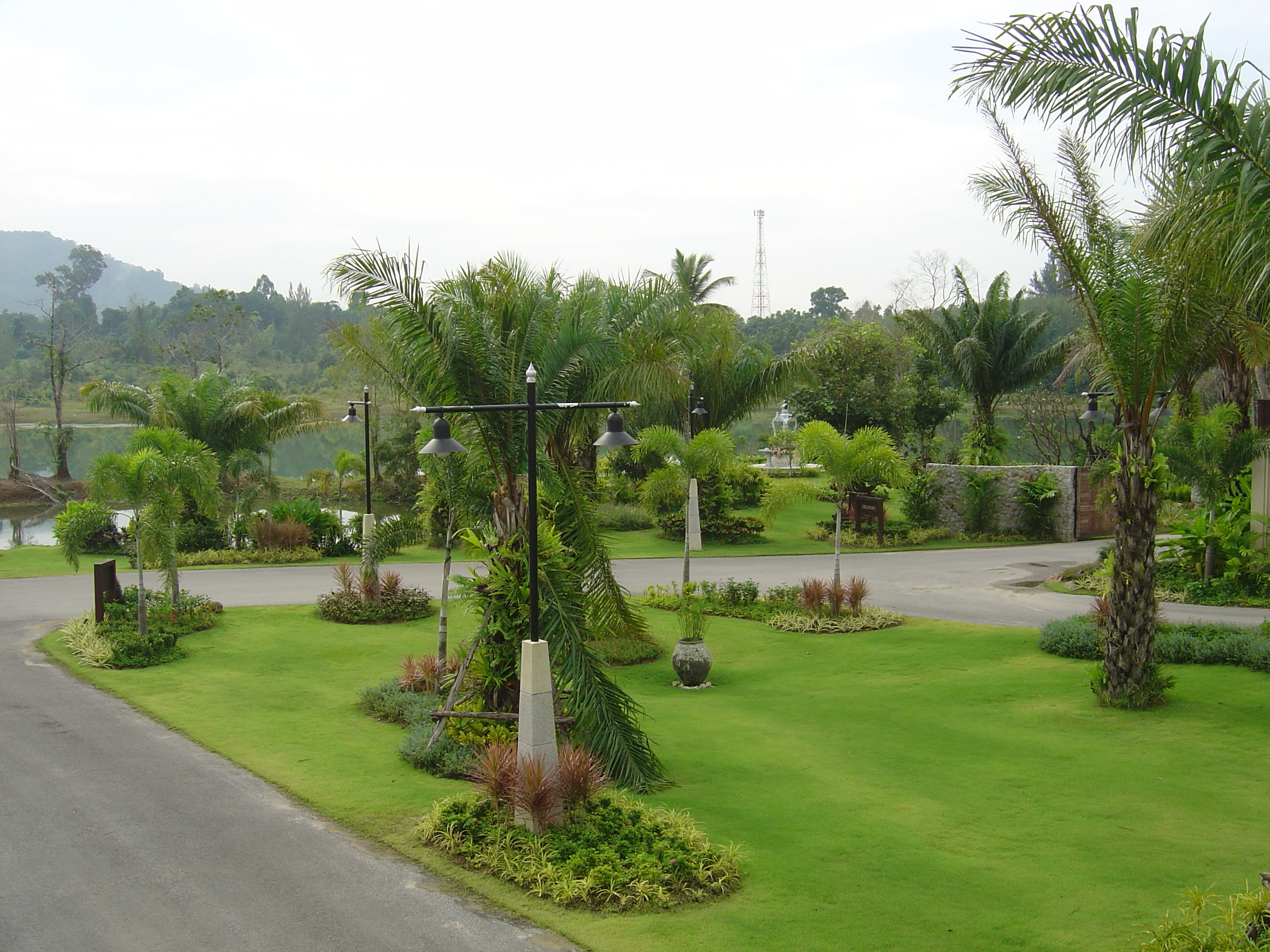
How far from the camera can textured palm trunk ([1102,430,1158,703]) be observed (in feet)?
37.2

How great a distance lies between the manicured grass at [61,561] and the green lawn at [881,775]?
310 inches

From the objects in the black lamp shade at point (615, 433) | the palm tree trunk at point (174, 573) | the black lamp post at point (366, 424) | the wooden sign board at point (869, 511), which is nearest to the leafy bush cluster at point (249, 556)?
the black lamp post at point (366, 424)

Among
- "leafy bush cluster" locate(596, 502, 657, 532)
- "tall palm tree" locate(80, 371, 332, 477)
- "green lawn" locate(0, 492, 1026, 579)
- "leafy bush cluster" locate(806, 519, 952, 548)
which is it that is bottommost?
"green lawn" locate(0, 492, 1026, 579)

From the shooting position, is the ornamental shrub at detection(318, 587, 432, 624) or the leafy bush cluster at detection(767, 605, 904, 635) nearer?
the leafy bush cluster at detection(767, 605, 904, 635)

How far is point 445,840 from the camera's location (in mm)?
7879

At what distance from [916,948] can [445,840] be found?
12.1 feet

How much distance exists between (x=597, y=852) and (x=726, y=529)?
789 inches

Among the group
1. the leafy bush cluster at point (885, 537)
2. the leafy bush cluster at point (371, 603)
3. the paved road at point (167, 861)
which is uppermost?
the leafy bush cluster at point (885, 537)

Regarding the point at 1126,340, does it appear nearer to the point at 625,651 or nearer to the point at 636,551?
the point at 625,651

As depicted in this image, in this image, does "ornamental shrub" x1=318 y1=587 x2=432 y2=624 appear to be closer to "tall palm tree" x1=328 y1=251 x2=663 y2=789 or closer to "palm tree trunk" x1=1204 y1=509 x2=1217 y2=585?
"tall palm tree" x1=328 y1=251 x2=663 y2=789

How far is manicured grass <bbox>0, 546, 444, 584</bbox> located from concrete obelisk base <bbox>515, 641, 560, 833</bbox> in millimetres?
17316

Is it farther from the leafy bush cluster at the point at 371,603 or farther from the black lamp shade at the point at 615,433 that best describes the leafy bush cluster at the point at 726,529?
the black lamp shade at the point at 615,433

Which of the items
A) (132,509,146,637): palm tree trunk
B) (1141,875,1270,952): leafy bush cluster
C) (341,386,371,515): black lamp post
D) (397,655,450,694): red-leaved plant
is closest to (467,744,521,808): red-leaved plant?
(397,655,450,694): red-leaved plant

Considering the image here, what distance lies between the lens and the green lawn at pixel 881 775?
6.72m
